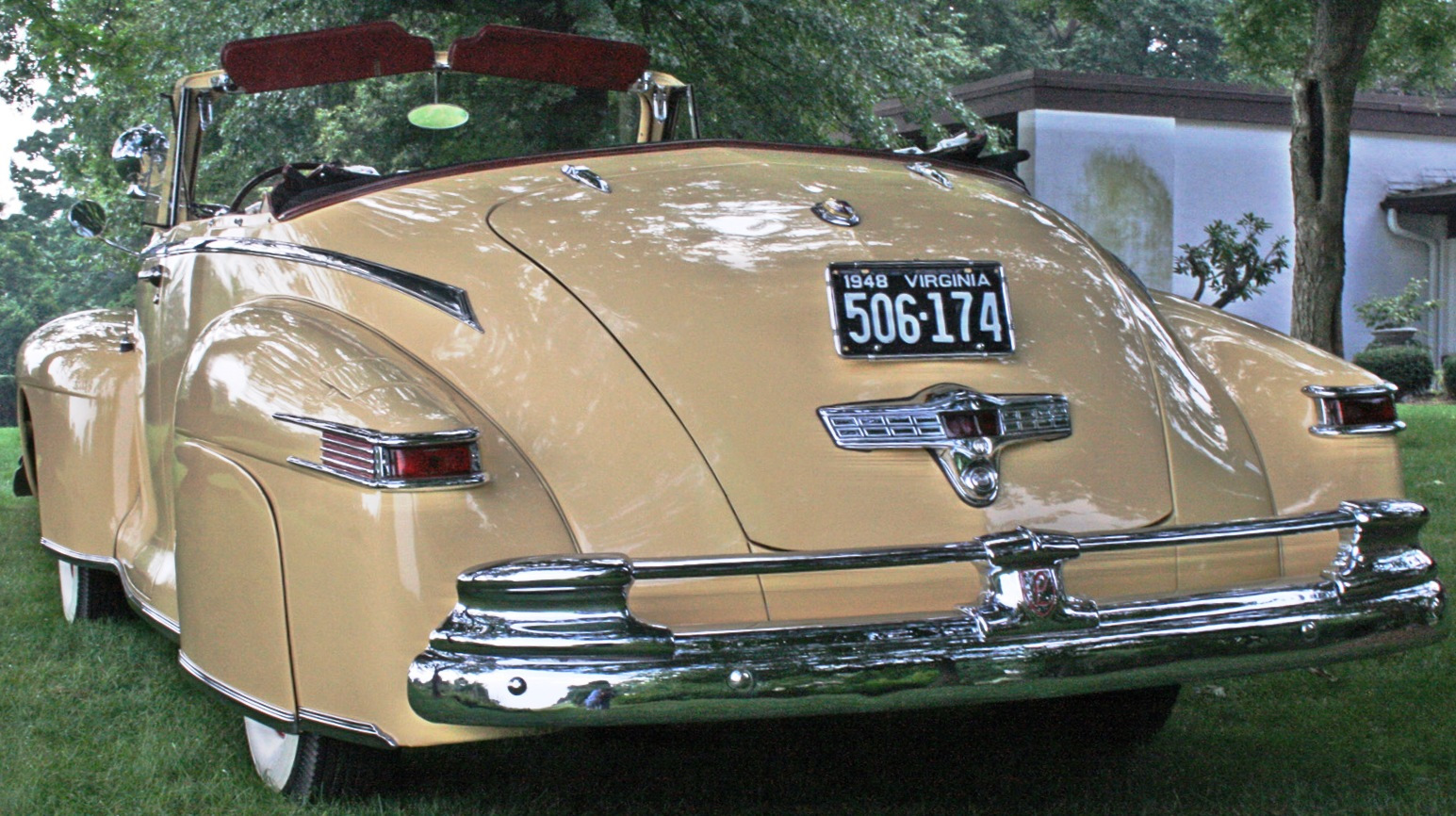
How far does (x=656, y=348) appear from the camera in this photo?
93.2 inches

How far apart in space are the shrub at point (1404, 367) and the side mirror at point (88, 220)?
13049 millimetres

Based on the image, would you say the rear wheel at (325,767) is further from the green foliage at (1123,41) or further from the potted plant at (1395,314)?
the green foliage at (1123,41)

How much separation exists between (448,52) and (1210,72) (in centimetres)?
3113

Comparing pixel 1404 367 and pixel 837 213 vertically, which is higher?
pixel 837 213

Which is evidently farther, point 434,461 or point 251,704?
point 251,704

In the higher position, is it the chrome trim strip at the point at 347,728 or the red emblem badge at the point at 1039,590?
the red emblem badge at the point at 1039,590

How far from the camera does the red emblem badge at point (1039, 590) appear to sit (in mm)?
2031

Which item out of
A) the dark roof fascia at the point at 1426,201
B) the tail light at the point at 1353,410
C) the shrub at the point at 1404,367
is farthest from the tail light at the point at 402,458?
the dark roof fascia at the point at 1426,201

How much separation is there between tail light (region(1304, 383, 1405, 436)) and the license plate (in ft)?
2.21

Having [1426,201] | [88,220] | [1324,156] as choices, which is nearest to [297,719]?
[88,220]

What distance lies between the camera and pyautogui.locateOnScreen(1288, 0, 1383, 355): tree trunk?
8328 mm

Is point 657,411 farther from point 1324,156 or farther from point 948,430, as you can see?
point 1324,156

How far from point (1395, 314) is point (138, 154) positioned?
16150 millimetres

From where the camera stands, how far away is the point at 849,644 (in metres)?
1.95
